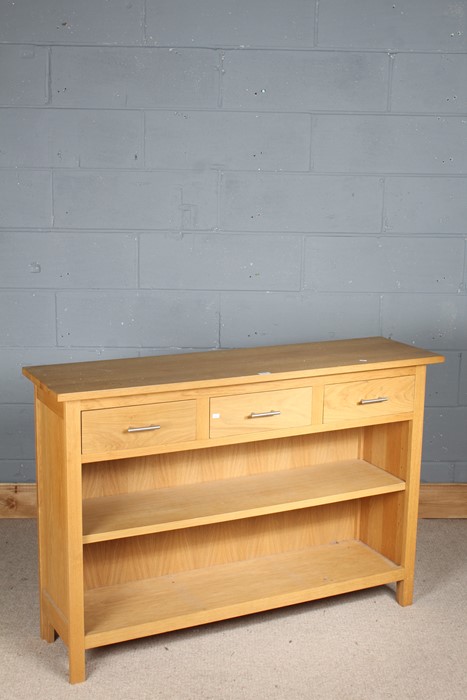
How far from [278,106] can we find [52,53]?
0.93 m

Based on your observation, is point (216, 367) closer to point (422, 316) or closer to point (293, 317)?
point (293, 317)

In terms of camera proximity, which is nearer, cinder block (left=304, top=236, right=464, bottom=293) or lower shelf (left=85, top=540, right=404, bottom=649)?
lower shelf (left=85, top=540, right=404, bottom=649)

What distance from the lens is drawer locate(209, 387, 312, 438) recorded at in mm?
2867

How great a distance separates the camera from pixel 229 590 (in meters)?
3.12

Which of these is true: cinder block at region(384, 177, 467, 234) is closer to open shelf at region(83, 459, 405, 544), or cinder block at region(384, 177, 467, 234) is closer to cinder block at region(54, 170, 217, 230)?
cinder block at region(54, 170, 217, 230)

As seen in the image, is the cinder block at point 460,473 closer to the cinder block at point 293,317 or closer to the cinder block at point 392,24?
the cinder block at point 293,317

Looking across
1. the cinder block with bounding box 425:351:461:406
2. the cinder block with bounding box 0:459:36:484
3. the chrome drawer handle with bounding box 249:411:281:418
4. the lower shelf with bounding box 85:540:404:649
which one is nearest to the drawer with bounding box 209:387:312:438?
the chrome drawer handle with bounding box 249:411:281:418

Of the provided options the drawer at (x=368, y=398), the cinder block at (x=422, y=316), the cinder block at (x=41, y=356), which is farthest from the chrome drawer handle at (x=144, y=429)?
the cinder block at (x=422, y=316)

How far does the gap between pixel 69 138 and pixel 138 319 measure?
79 centimetres

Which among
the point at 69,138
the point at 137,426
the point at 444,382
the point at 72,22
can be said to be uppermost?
the point at 72,22

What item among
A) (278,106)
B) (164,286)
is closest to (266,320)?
(164,286)

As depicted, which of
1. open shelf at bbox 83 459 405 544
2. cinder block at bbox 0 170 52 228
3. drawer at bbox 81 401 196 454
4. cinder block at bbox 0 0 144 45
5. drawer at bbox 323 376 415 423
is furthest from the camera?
cinder block at bbox 0 170 52 228

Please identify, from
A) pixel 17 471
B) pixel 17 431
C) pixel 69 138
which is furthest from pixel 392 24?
pixel 17 471

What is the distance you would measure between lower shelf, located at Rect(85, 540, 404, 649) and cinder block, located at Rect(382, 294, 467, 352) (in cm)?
100
